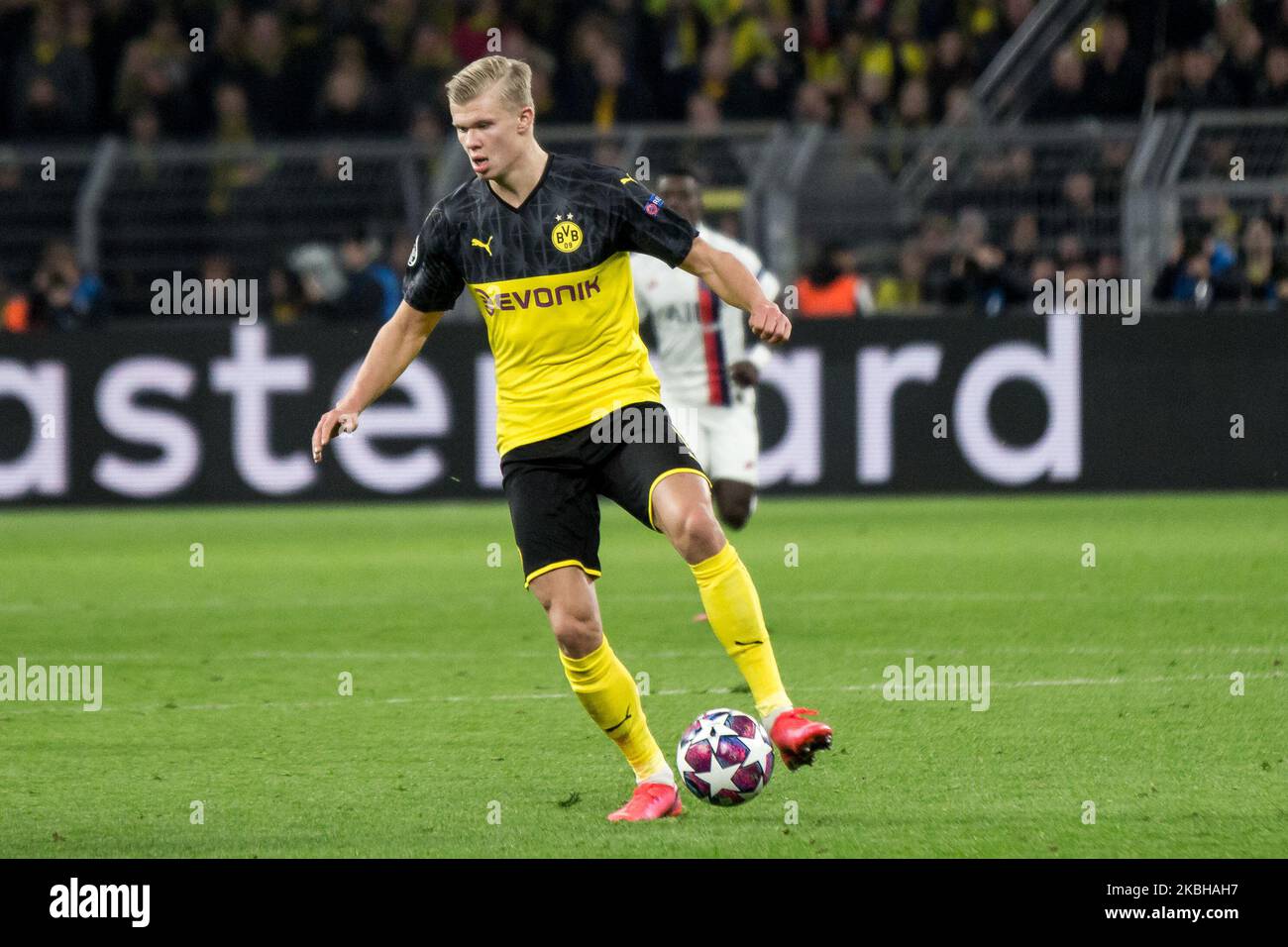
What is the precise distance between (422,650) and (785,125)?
9.33 metres

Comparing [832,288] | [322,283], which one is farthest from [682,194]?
[322,283]

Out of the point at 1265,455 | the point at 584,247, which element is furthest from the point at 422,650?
the point at 1265,455

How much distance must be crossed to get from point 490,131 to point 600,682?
153 centimetres

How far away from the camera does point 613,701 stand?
6.34 m

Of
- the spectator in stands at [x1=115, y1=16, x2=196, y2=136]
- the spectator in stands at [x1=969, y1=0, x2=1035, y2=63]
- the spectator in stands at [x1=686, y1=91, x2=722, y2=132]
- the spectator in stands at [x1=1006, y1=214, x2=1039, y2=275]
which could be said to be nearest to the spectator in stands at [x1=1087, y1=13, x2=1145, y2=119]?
the spectator in stands at [x1=969, y1=0, x2=1035, y2=63]

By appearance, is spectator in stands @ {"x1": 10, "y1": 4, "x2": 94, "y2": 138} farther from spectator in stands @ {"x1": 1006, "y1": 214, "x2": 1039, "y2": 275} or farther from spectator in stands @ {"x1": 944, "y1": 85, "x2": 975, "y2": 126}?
spectator in stands @ {"x1": 1006, "y1": 214, "x2": 1039, "y2": 275}

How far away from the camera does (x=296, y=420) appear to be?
16.6 m

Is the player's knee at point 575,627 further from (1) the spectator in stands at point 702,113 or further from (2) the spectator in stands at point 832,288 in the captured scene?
(1) the spectator in stands at point 702,113

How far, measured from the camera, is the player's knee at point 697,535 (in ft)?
20.3

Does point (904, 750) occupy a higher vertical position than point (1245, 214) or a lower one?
lower

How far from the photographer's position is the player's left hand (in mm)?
6102

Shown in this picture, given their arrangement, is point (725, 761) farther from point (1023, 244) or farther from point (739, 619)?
point (1023, 244)

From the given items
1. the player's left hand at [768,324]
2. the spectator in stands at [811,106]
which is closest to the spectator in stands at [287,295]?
the spectator in stands at [811,106]

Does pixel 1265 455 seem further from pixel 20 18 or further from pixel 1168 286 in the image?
pixel 20 18
